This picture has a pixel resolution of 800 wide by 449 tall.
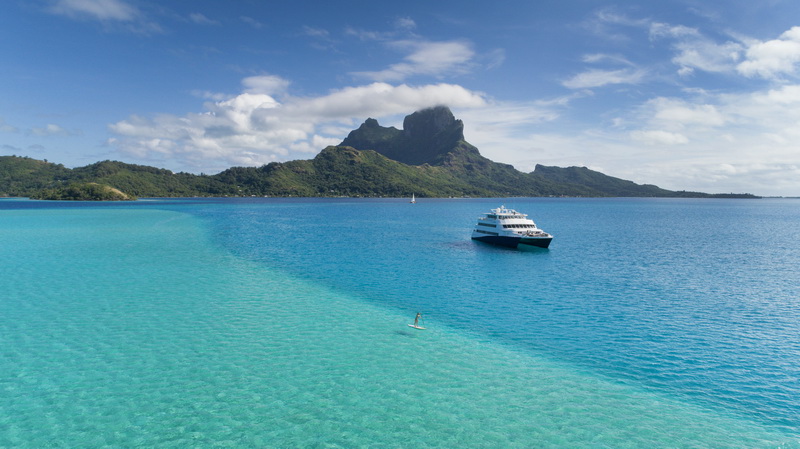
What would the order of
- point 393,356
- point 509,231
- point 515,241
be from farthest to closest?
1. point 509,231
2. point 515,241
3. point 393,356

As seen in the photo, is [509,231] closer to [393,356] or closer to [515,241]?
[515,241]

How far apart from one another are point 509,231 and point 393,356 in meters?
61.4

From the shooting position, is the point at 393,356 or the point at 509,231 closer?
the point at 393,356

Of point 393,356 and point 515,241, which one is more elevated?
point 515,241

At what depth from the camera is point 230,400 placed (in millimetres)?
21188

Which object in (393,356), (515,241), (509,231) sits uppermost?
(509,231)

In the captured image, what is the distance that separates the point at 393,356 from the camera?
92.1 ft

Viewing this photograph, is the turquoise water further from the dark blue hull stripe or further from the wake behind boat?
the wake behind boat

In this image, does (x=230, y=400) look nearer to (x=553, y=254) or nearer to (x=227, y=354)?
(x=227, y=354)

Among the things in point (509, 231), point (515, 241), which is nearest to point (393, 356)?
point (515, 241)

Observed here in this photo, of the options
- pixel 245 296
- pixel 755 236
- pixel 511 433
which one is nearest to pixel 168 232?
pixel 245 296

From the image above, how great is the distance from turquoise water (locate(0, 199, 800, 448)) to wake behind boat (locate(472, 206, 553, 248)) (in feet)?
74.3

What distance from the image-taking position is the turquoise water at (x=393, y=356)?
751 inches

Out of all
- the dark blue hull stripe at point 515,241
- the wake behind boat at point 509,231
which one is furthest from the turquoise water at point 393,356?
the wake behind boat at point 509,231
